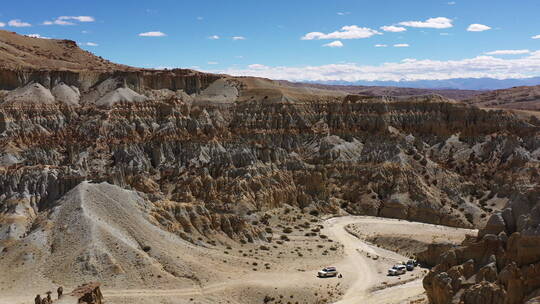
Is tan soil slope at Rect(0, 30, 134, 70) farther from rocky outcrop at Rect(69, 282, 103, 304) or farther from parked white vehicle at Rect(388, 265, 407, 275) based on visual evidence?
parked white vehicle at Rect(388, 265, 407, 275)

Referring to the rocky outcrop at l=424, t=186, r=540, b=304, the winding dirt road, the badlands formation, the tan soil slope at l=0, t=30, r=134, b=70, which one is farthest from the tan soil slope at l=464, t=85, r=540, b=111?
the rocky outcrop at l=424, t=186, r=540, b=304

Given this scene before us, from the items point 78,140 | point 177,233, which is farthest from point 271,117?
point 177,233

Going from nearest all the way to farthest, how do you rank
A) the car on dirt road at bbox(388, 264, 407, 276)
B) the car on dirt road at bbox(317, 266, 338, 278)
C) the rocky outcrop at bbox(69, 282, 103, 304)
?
the rocky outcrop at bbox(69, 282, 103, 304)
the car on dirt road at bbox(317, 266, 338, 278)
the car on dirt road at bbox(388, 264, 407, 276)


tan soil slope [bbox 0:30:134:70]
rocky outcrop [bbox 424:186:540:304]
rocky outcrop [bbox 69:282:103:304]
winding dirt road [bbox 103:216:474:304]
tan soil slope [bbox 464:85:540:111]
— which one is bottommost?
winding dirt road [bbox 103:216:474:304]

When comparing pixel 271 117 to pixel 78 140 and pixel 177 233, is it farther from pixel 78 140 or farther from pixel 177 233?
pixel 177 233

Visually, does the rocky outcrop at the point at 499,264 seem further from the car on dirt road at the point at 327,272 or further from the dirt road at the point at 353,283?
the car on dirt road at the point at 327,272

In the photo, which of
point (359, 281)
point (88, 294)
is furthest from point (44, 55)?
point (359, 281)
